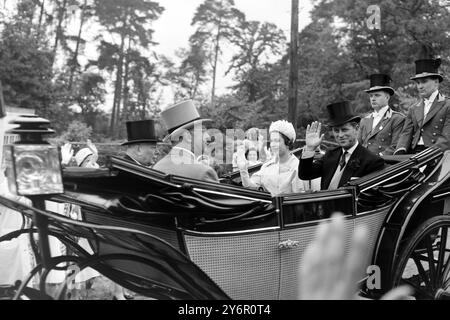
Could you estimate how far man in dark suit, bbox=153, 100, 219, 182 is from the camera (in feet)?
9.28

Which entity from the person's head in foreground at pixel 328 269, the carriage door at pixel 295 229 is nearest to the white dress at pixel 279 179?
the carriage door at pixel 295 229

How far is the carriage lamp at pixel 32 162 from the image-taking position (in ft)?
5.75

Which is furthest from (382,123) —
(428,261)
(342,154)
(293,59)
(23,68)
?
(23,68)

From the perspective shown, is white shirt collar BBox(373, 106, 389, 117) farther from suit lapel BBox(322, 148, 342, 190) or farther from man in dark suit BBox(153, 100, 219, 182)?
man in dark suit BBox(153, 100, 219, 182)

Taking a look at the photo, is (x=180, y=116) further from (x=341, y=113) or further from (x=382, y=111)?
(x=382, y=111)

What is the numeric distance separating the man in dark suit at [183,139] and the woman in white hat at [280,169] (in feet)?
2.32

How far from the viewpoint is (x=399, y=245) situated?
3193mm

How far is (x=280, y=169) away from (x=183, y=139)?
1188 mm

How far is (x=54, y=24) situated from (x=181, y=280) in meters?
26.0

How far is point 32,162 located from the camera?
1.77 metres
